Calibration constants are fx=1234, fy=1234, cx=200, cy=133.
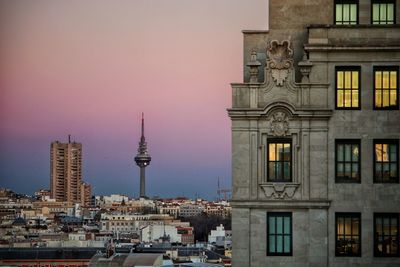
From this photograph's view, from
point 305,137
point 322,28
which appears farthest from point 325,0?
point 305,137

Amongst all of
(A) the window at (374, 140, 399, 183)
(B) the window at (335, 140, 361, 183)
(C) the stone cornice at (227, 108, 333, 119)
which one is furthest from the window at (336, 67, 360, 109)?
(A) the window at (374, 140, 399, 183)

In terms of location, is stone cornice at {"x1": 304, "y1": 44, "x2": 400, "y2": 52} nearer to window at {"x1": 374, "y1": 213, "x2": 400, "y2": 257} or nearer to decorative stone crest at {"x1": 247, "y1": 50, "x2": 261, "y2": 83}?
decorative stone crest at {"x1": 247, "y1": 50, "x2": 261, "y2": 83}

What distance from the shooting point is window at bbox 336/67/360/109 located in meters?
33.8

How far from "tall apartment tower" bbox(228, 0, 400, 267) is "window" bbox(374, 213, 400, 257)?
0.09ft

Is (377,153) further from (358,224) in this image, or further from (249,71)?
(249,71)

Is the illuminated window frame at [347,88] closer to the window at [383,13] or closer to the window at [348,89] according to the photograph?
the window at [348,89]

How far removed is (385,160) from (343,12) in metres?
4.27

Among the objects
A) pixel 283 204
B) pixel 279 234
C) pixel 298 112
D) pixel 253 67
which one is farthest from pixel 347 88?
pixel 279 234

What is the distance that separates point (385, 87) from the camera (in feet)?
111

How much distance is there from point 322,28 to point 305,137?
303 centimetres

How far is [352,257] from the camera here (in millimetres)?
33438

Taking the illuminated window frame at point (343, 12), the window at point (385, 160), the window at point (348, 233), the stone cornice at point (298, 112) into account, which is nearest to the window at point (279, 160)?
the stone cornice at point (298, 112)

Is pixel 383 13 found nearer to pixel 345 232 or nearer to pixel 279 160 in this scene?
pixel 279 160

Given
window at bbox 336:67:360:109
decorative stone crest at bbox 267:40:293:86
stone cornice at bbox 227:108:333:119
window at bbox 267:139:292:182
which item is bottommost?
window at bbox 267:139:292:182
